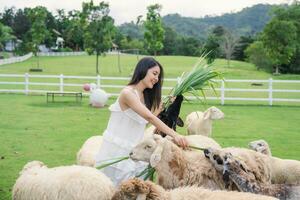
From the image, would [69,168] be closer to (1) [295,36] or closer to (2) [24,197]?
(2) [24,197]

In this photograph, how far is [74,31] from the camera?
8112 centimetres

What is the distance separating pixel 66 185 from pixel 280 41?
48.0 metres

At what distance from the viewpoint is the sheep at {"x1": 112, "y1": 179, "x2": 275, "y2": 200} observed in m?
3.94

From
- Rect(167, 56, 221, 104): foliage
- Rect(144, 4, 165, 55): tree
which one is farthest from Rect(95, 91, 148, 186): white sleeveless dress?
Rect(144, 4, 165, 55): tree

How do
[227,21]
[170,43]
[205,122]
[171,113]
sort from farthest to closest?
[227,21], [170,43], [205,122], [171,113]

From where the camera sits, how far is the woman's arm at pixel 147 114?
481cm

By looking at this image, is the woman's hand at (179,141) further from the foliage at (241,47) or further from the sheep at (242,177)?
the foliage at (241,47)

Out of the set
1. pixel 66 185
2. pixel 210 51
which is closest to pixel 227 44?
pixel 210 51

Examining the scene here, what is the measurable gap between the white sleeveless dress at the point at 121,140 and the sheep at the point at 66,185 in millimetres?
295

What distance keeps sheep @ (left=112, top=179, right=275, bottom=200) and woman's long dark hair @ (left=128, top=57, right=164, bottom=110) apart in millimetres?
1213

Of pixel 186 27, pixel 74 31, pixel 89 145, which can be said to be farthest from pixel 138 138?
pixel 186 27

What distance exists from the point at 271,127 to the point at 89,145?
8.51 m

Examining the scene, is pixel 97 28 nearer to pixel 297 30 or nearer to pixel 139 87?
pixel 297 30

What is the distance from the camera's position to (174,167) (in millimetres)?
4824
